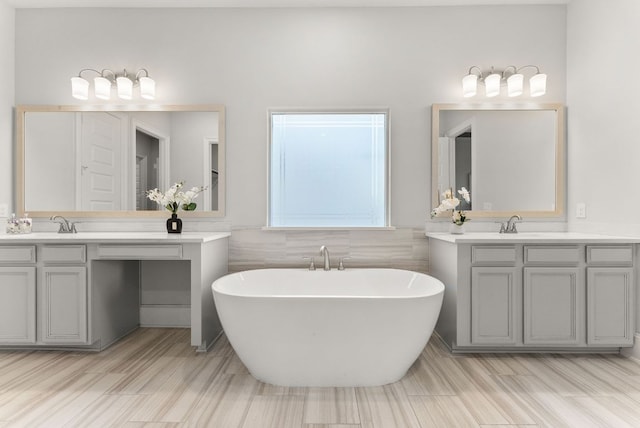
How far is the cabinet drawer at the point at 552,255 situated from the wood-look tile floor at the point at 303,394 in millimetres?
635

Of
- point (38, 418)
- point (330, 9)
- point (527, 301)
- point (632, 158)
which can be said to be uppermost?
point (330, 9)

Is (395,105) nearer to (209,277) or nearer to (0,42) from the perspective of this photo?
(209,277)

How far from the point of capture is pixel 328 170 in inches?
128

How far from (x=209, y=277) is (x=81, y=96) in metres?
1.81

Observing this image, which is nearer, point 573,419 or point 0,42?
point 573,419

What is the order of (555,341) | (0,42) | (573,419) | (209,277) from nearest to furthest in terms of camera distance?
(573,419) → (555,341) → (209,277) → (0,42)

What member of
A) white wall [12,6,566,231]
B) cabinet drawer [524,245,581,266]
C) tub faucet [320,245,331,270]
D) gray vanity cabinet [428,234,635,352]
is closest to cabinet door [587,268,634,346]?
gray vanity cabinet [428,234,635,352]

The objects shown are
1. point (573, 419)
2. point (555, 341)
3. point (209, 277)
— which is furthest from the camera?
point (209, 277)

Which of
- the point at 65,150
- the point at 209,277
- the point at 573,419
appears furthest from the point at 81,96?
the point at 573,419

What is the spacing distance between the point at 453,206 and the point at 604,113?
1222 millimetres

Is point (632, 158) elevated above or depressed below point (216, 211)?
above

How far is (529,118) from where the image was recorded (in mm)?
3221

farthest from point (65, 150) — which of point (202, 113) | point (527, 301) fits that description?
point (527, 301)

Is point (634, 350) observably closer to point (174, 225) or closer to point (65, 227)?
point (174, 225)
